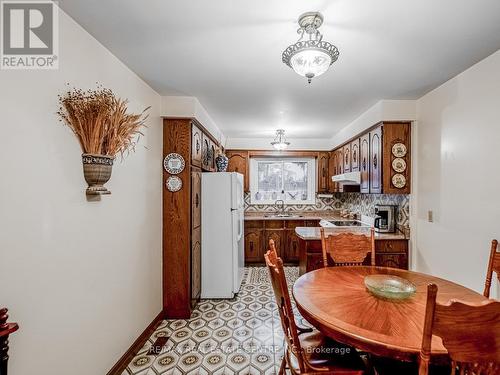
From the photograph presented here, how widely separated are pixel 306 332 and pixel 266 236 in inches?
122

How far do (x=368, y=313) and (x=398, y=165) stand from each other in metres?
2.27

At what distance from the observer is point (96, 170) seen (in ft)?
5.22

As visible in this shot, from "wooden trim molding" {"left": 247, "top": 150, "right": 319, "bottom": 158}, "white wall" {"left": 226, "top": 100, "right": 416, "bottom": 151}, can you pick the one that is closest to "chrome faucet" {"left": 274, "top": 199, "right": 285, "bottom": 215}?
"wooden trim molding" {"left": 247, "top": 150, "right": 319, "bottom": 158}

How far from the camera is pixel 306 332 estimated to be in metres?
1.74

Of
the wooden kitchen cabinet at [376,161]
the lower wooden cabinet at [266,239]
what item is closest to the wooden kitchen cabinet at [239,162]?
the lower wooden cabinet at [266,239]

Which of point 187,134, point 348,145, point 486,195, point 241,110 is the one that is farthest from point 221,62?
point 348,145

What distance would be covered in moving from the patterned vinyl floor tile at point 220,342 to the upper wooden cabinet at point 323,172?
2599 millimetres

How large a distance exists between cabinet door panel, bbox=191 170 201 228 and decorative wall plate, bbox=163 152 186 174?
0.18 metres

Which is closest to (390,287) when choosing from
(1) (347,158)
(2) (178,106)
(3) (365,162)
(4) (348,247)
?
(4) (348,247)

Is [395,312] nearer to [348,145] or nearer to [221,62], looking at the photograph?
[221,62]

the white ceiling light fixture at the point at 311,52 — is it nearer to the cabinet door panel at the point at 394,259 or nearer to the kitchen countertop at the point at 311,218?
the kitchen countertop at the point at 311,218

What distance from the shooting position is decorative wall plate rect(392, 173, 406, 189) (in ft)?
9.84

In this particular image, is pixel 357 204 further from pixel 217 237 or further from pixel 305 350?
pixel 305 350

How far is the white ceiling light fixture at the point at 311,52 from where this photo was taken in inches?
56.3
